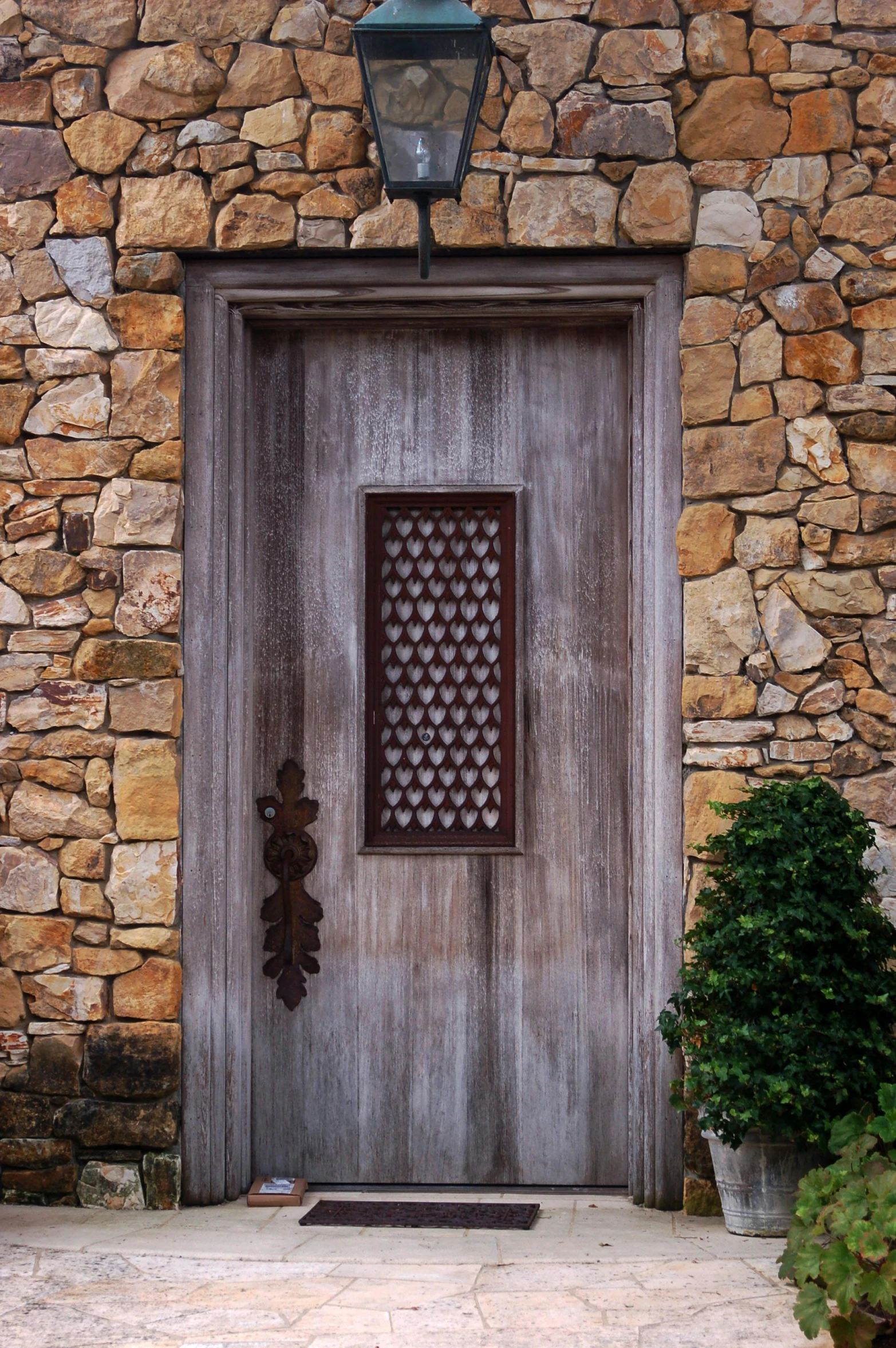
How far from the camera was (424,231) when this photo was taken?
3.52 metres

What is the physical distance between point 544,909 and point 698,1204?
92cm

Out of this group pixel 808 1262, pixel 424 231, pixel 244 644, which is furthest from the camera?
pixel 244 644

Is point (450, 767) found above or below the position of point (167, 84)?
below

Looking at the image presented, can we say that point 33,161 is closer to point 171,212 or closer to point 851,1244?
point 171,212

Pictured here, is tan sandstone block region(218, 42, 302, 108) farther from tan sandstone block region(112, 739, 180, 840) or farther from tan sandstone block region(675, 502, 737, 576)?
tan sandstone block region(112, 739, 180, 840)

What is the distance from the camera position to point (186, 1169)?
12.8 ft

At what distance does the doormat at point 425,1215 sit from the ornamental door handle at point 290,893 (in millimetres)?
594

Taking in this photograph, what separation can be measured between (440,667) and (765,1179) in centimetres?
170

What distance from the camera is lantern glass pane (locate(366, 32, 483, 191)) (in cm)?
326

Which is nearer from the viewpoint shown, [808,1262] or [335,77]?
[808,1262]

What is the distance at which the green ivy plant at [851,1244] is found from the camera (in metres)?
2.63

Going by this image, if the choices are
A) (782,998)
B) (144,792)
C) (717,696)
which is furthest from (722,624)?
(144,792)

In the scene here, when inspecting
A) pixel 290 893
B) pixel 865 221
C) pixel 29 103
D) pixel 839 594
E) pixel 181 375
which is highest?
pixel 29 103

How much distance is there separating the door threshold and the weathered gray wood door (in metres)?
0.02
